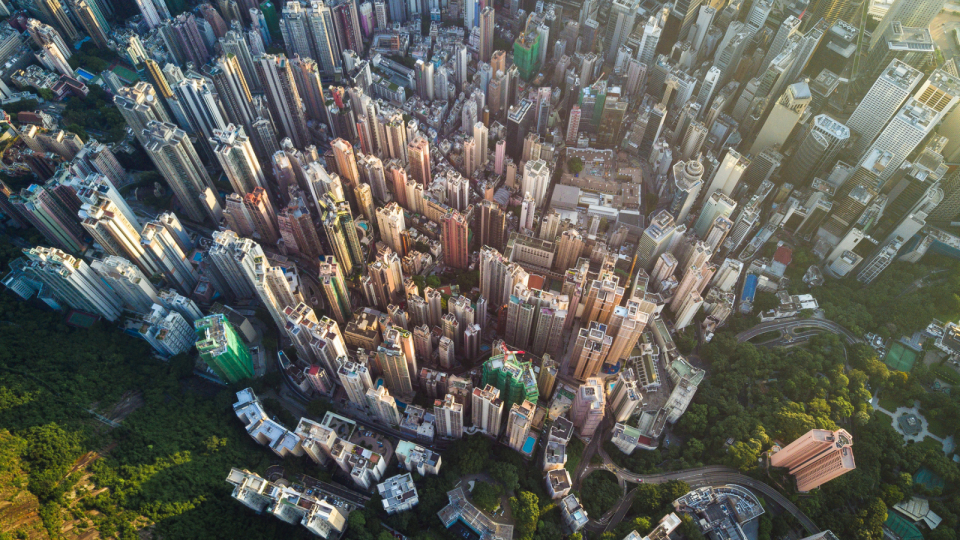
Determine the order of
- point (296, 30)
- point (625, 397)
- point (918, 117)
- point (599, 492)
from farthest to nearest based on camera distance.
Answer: point (296, 30)
point (918, 117)
point (625, 397)
point (599, 492)

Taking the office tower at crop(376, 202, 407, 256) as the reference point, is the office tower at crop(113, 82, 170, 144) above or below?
above

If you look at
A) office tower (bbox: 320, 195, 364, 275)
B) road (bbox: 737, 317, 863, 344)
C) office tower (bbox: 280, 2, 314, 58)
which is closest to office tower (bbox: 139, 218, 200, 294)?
office tower (bbox: 320, 195, 364, 275)

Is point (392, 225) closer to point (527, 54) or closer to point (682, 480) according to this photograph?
point (527, 54)

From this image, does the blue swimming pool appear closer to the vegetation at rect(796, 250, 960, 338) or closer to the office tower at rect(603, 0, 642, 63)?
the vegetation at rect(796, 250, 960, 338)

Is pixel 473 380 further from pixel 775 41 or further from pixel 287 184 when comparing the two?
pixel 775 41

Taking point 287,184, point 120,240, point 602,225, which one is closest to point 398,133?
point 287,184

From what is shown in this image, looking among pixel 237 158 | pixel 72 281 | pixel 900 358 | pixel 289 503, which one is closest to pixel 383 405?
pixel 289 503

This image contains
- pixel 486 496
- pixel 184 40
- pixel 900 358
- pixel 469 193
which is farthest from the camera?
pixel 184 40
